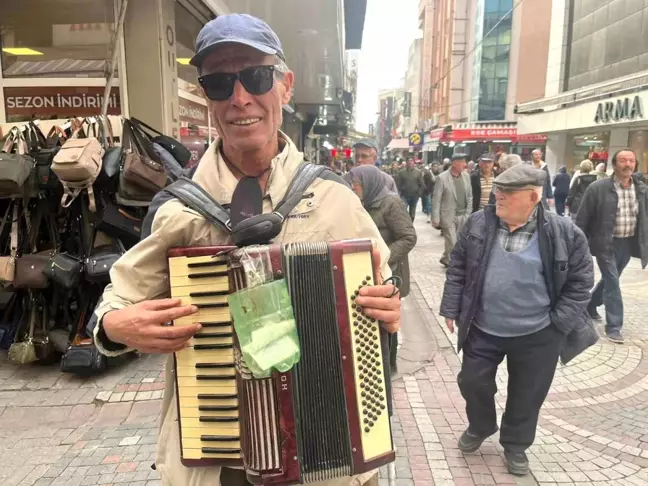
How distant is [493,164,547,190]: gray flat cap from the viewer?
307cm

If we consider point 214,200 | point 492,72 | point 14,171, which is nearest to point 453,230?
point 14,171

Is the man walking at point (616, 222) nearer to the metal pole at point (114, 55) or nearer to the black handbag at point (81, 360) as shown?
the black handbag at point (81, 360)

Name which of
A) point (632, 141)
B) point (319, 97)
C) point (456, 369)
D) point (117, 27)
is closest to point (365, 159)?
point (456, 369)

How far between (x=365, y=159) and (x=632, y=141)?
1818 centimetres

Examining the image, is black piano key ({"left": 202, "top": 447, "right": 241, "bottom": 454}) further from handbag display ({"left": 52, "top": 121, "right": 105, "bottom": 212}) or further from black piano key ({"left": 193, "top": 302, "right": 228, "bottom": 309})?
→ handbag display ({"left": 52, "top": 121, "right": 105, "bottom": 212})

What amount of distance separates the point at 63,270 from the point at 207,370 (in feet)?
10.8

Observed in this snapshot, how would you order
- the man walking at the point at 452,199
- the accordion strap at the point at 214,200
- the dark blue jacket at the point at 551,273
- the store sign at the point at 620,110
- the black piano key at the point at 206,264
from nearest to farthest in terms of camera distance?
the black piano key at the point at 206,264
the accordion strap at the point at 214,200
the dark blue jacket at the point at 551,273
the man walking at the point at 452,199
the store sign at the point at 620,110

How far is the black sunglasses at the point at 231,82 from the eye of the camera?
1.63 meters

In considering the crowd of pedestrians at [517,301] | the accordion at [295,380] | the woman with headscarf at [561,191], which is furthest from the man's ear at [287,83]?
the woman with headscarf at [561,191]

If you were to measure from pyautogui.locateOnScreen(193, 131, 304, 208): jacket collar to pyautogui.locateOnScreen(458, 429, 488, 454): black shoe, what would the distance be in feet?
8.54

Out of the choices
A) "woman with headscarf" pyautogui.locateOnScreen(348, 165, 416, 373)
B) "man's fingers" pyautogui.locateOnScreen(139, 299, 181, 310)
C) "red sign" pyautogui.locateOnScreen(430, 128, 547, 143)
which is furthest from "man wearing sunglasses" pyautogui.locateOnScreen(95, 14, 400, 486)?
"red sign" pyautogui.locateOnScreen(430, 128, 547, 143)

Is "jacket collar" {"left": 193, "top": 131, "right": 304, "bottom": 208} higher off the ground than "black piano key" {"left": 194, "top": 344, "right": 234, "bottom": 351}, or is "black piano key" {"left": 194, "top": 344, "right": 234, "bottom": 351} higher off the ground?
"jacket collar" {"left": 193, "top": 131, "right": 304, "bottom": 208}

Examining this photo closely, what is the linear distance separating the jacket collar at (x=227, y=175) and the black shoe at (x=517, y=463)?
2.60 meters

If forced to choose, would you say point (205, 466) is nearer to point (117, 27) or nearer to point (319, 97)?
point (117, 27)
